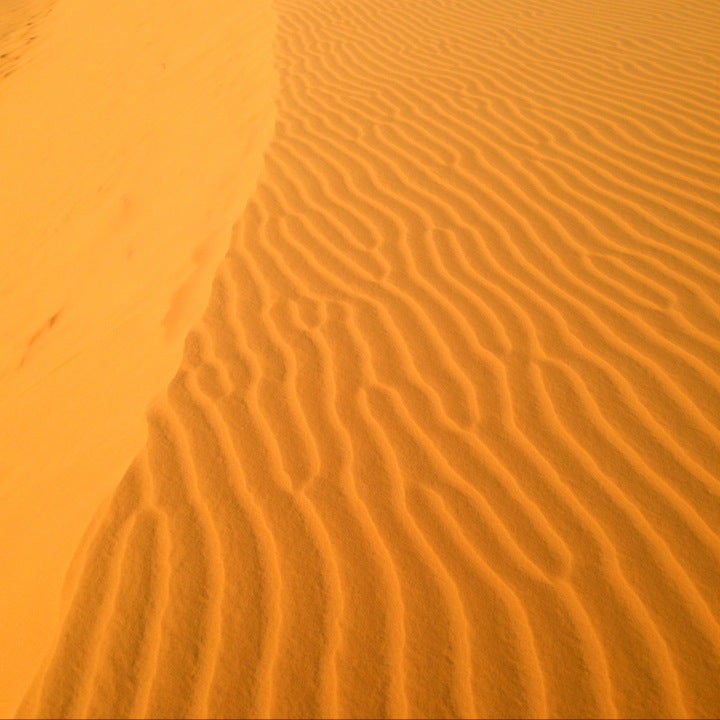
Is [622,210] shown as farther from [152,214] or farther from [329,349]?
[152,214]

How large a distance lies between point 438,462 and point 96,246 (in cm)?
292

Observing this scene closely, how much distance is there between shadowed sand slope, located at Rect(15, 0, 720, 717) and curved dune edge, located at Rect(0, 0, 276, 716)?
0.14 m

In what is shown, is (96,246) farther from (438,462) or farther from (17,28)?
(17,28)

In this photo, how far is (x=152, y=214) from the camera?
4.68 metres

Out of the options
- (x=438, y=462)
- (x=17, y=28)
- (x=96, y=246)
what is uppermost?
(x=17, y=28)

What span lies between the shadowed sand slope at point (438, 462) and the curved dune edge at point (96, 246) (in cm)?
14

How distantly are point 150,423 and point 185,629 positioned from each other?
1012 millimetres

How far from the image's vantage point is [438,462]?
2.56m

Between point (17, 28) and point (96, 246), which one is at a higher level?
point (17, 28)

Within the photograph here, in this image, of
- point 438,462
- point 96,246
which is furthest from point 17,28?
point 438,462

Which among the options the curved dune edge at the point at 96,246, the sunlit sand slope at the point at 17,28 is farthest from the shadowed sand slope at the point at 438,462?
the sunlit sand slope at the point at 17,28

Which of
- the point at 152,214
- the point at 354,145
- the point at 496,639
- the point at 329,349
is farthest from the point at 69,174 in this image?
the point at 496,639

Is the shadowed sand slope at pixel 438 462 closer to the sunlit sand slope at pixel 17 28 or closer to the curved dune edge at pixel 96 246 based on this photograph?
the curved dune edge at pixel 96 246

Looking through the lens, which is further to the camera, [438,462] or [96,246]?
[96,246]
